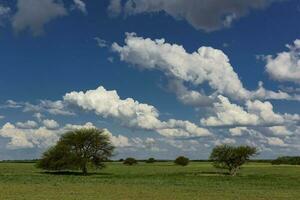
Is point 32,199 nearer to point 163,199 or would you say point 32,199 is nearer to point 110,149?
point 163,199

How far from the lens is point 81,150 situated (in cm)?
10831

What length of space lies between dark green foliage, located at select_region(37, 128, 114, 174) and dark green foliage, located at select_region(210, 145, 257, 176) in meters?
21.6

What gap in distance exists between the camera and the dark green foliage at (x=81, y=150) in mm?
106688

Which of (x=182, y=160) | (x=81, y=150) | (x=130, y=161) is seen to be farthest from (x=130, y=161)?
(x=81, y=150)

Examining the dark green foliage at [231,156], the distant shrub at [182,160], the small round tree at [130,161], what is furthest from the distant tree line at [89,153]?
the small round tree at [130,161]

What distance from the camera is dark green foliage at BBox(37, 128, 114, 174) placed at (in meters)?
107

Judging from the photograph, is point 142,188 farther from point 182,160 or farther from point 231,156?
point 182,160

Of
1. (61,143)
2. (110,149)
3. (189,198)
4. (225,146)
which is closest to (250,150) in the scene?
(225,146)

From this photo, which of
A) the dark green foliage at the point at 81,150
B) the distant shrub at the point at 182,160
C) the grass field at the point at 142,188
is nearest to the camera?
the grass field at the point at 142,188

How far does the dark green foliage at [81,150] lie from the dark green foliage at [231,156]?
21.6m

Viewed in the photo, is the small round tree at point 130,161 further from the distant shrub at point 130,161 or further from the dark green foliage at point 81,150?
the dark green foliage at point 81,150

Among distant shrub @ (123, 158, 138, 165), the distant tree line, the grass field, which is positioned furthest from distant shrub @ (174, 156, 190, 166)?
the grass field

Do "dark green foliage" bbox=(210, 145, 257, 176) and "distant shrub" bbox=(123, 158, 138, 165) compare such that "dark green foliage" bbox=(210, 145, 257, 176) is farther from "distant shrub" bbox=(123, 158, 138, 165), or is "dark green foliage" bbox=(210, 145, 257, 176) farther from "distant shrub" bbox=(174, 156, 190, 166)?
"distant shrub" bbox=(123, 158, 138, 165)

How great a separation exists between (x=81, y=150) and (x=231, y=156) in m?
30.1
